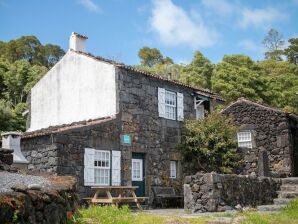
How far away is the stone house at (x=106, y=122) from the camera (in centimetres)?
1644

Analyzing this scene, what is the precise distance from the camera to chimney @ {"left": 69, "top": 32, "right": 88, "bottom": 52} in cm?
2061

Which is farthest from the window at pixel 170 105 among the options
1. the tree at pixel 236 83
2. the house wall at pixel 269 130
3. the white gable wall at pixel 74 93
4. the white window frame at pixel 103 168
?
the tree at pixel 236 83

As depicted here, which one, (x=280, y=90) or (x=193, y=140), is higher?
(x=280, y=90)

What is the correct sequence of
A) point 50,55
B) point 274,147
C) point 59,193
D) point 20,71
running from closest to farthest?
point 59,193 < point 274,147 < point 20,71 < point 50,55

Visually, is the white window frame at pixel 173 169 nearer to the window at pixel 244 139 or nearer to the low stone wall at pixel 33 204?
the window at pixel 244 139

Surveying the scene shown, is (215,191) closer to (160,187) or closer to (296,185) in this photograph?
(296,185)

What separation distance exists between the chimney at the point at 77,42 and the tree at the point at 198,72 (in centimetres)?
2467

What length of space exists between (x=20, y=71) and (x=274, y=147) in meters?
26.8

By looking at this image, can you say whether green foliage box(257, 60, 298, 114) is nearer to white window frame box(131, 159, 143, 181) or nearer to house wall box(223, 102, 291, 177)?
house wall box(223, 102, 291, 177)

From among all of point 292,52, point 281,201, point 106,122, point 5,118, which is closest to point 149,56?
point 292,52

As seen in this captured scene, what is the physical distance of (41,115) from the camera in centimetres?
2133

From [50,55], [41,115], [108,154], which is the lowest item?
[108,154]

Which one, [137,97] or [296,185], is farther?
[137,97]

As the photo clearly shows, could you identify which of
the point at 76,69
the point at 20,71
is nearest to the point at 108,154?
the point at 76,69
